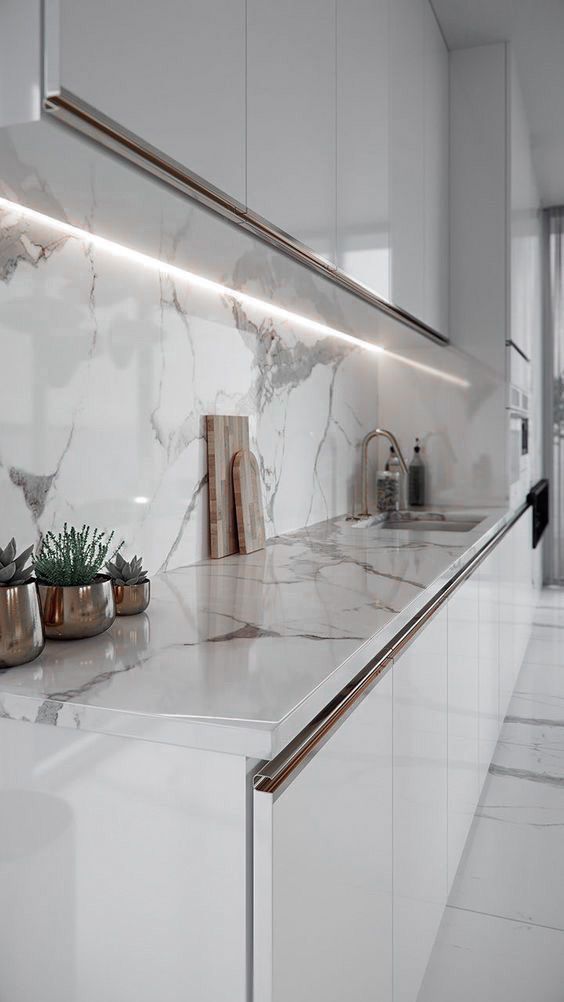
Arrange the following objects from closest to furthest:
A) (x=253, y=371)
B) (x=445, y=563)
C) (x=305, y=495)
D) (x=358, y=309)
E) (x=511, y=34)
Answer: (x=445, y=563)
(x=253, y=371)
(x=358, y=309)
(x=305, y=495)
(x=511, y=34)

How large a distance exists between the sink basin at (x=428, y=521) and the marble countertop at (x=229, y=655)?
124 cm

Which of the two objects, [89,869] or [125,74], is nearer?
[89,869]

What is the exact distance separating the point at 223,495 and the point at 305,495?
0.70 meters

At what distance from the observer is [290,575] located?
172 centimetres

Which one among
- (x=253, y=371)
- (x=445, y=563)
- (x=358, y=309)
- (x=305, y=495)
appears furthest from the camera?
(x=305, y=495)

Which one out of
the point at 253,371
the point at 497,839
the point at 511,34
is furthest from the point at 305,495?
the point at 511,34

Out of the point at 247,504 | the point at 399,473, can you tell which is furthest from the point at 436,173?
the point at 247,504

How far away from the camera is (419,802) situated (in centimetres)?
155

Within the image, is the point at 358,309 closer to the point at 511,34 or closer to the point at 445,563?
the point at 445,563

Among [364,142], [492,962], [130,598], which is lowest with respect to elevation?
[492,962]

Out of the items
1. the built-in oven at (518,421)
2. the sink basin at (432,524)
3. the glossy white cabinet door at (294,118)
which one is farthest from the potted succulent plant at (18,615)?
the built-in oven at (518,421)

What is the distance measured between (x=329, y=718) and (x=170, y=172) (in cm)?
80

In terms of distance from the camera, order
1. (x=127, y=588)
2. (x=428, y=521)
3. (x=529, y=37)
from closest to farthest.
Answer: (x=127, y=588), (x=428, y=521), (x=529, y=37)

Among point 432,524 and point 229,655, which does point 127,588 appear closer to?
point 229,655
